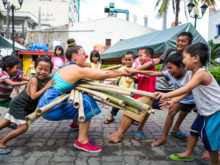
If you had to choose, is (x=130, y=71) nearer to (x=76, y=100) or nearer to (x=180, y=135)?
(x=76, y=100)

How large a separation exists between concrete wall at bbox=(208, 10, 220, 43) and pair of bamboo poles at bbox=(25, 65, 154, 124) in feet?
69.2

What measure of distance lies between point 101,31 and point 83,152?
73.4ft

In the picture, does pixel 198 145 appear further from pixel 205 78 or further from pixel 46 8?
pixel 46 8

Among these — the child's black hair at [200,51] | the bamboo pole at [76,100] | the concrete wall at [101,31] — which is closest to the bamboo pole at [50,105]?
the bamboo pole at [76,100]

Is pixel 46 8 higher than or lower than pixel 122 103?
higher

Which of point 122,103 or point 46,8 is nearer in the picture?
point 122,103

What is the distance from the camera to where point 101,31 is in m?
23.7

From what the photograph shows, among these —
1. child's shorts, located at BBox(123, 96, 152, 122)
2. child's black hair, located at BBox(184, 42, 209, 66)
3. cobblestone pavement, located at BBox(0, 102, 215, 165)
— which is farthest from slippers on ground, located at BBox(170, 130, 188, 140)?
child's black hair, located at BBox(184, 42, 209, 66)

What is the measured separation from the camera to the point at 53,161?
2350mm

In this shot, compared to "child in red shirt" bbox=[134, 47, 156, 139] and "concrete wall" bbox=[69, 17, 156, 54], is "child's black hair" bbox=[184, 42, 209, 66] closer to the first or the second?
"child in red shirt" bbox=[134, 47, 156, 139]

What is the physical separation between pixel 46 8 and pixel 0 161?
42.6 meters

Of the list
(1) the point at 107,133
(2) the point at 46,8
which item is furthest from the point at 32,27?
(1) the point at 107,133

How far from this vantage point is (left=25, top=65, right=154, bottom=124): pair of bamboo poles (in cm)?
227

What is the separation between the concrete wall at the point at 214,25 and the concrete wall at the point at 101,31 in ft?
26.8
